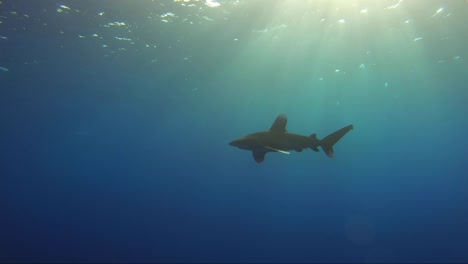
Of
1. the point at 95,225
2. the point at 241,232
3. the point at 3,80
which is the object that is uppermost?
the point at 3,80

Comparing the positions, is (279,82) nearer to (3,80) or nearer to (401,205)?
(3,80)

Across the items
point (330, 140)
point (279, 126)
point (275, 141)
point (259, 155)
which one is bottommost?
point (259, 155)

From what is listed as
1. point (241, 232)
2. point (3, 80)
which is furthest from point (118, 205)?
point (3, 80)

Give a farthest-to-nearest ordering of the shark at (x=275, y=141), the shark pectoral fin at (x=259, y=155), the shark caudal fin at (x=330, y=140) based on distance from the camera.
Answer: the shark caudal fin at (x=330, y=140) → the shark pectoral fin at (x=259, y=155) → the shark at (x=275, y=141)

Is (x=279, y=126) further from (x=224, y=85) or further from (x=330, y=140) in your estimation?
(x=224, y=85)

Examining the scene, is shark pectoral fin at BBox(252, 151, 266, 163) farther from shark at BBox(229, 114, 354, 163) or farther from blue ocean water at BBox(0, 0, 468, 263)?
blue ocean water at BBox(0, 0, 468, 263)

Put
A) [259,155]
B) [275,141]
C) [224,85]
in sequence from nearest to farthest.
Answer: [275,141] < [259,155] < [224,85]

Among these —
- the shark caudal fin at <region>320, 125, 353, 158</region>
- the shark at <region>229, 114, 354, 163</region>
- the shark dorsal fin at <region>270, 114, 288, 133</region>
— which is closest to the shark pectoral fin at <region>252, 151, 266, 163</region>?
the shark at <region>229, 114, 354, 163</region>

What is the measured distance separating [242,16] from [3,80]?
1917 cm

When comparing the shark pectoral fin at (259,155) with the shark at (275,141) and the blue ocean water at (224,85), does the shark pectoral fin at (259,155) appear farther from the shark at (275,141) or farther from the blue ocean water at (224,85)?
the blue ocean water at (224,85)

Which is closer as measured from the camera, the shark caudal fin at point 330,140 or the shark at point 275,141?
the shark at point 275,141

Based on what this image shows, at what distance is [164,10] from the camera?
49.3 feet

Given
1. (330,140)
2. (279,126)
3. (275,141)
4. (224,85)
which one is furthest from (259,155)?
(224,85)

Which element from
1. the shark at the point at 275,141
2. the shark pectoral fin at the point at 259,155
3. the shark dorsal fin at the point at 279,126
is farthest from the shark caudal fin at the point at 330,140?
the shark pectoral fin at the point at 259,155
